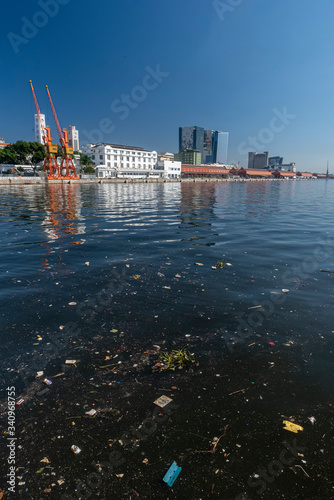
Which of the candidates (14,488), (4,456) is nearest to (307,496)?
(14,488)

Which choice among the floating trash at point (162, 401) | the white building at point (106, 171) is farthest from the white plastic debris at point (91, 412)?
the white building at point (106, 171)

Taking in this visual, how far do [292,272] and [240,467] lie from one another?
6469mm

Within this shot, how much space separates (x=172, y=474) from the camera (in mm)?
2539

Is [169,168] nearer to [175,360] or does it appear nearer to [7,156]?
[7,156]

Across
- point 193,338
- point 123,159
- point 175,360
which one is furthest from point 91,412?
point 123,159

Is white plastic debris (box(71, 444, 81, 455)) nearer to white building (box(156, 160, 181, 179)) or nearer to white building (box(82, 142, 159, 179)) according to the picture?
white building (box(82, 142, 159, 179))

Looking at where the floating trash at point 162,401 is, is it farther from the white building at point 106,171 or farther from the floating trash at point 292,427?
the white building at point 106,171

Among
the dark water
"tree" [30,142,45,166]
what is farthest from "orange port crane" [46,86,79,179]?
the dark water

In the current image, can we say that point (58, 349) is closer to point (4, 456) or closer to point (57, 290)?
point (4, 456)

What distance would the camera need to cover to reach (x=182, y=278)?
7547 mm

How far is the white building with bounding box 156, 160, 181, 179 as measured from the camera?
144m

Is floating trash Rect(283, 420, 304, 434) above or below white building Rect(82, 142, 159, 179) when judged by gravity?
below
